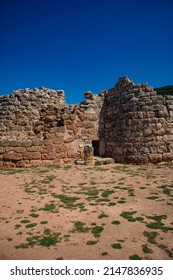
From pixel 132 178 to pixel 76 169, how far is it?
279cm

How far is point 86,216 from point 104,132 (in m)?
9.43

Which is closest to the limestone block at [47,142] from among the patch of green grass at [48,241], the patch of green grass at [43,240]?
the patch of green grass at [43,240]

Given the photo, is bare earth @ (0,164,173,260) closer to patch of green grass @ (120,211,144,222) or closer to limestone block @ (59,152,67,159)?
patch of green grass @ (120,211,144,222)

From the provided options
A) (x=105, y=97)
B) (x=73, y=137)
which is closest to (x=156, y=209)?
(x=73, y=137)

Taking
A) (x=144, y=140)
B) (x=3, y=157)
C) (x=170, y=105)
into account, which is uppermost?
(x=170, y=105)

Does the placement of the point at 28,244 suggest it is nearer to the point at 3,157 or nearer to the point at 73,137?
the point at 3,157

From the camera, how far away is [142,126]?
40.2 feet

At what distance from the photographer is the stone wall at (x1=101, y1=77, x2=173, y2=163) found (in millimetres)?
11977

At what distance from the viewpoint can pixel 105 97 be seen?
15.0m

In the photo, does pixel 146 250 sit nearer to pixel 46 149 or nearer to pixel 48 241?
pixel 48 241

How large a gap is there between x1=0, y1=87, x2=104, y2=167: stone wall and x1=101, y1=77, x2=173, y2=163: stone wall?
183 cm

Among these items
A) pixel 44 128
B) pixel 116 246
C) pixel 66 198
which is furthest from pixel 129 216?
pixel 44 128

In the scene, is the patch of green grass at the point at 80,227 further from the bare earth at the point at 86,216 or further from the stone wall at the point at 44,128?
the stone wall at the point at 44,128
